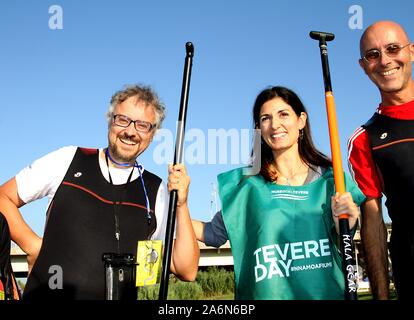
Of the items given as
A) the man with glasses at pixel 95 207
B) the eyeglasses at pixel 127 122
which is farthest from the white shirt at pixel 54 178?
the eyeglasses at pixel 127 122

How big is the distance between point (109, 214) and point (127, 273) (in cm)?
79

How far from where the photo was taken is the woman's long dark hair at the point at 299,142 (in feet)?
14.4

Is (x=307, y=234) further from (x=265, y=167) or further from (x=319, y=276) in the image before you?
(x=265, y=167)

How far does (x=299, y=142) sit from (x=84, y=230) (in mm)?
2059

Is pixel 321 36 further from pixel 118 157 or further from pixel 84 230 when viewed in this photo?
pixel 84 230

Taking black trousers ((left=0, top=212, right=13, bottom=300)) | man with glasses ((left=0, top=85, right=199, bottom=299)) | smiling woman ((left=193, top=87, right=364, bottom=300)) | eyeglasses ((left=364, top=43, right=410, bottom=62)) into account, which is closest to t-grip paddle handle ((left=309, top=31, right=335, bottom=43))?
eyeglasses ((left=364, top=43, right=410, bottom=62))

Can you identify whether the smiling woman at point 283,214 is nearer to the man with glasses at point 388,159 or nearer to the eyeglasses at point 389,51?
the man with glasses at point 388,159

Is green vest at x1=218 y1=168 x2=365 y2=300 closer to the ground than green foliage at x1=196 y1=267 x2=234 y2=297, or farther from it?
closer to the ground

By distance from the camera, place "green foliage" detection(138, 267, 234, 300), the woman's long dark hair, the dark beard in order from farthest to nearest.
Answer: "green foliage" detection(138, 267, 234, 300) < the dark beard < the woman's long dark hair

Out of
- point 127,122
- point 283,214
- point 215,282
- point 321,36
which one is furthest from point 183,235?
point 215,282

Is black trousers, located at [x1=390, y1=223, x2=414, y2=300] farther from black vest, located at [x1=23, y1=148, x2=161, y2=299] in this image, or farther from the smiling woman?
black vest, located at [x1=23, y1=148, x2=161, y2=299]

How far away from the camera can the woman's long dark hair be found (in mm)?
4398

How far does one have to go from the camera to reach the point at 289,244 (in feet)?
13.3
